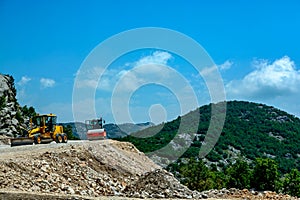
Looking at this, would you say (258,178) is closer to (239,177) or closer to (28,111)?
(239,177)

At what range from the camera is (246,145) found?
77688mm

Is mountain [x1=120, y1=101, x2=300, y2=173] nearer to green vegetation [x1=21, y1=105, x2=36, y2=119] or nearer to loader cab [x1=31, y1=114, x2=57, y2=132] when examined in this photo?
green vegetation [x1=21, y1=105, x2=36, y2=119]

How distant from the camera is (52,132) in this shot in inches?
1232

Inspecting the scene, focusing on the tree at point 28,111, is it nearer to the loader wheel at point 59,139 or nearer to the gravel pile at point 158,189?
the loader wheel at point 59,139

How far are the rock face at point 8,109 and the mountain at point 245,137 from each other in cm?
1584

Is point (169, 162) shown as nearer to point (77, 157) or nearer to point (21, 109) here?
point (21, 109)

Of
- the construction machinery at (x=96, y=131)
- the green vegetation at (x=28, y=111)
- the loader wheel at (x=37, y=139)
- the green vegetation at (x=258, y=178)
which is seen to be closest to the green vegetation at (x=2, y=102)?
the green vegetation at (x=28, y=111)

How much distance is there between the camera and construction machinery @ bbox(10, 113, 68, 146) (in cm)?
3005

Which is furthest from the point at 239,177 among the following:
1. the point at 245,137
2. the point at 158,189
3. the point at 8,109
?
the point at 245,137

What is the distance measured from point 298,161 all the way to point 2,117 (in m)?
49.2

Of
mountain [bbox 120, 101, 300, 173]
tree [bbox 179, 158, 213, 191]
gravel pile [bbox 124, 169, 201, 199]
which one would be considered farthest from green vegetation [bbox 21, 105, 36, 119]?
gravel pile [bbox 124, 169, 201, 199]

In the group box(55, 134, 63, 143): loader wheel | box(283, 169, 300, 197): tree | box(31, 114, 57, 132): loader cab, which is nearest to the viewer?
box(31, 114, 57, 132): loader cab

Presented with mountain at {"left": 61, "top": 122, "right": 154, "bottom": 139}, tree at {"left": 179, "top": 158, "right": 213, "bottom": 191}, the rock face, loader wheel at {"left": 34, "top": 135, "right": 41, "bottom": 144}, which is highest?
the rock face

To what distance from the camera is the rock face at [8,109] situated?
1759 inches
